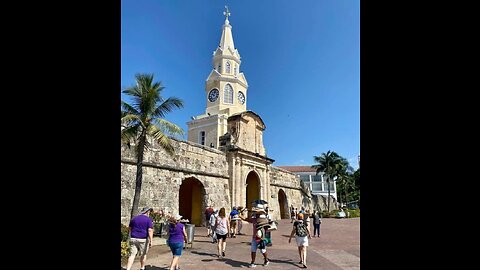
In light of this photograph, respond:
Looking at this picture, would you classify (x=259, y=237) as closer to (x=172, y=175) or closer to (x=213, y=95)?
(x=172, y=175)

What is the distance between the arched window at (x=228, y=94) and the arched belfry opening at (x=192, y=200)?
10754 millimetres

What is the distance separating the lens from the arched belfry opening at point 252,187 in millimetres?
23188

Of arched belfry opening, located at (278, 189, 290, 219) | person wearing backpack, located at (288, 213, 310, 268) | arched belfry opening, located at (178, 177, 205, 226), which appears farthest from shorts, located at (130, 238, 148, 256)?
arched belfry opening, located at (278, 189, 290, 219)

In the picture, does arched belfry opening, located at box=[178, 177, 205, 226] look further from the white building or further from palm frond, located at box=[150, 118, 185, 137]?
the white building

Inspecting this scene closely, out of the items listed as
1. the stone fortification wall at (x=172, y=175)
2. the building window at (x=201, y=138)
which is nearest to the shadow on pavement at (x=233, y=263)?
the stone fortification wall at (x=172, y=175)

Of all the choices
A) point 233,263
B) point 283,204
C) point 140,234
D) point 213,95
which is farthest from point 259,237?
point 213,95

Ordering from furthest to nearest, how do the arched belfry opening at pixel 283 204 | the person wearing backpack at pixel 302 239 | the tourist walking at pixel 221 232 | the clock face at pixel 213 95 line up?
the clock face at pixel 213 95, the arched belfry opening at pixel 283 204, the tourist walking at pixel 221 232, the person wearing backpack at pixel 302 239

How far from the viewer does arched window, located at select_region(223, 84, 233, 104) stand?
28773 millimetres

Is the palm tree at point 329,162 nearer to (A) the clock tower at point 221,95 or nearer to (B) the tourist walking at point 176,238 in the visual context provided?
(A) the clock tower at point 221,95

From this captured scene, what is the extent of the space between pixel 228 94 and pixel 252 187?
381 inches
